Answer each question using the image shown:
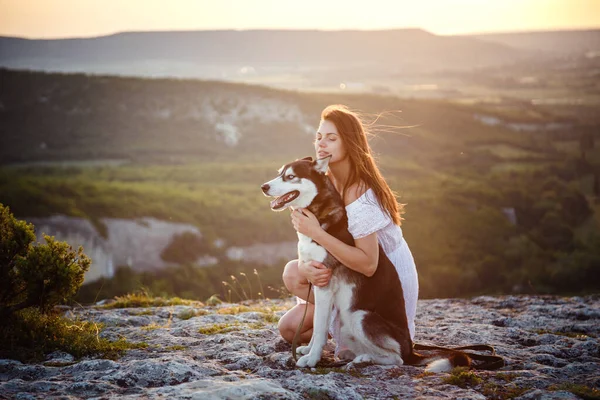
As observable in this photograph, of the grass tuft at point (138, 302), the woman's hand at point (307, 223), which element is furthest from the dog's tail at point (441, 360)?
the grass tuft at point (138, 302)

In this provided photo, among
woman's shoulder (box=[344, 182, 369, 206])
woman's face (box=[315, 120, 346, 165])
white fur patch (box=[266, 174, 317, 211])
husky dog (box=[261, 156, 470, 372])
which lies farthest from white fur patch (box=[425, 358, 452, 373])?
woman's face (box=[315, 120, 346, 165])

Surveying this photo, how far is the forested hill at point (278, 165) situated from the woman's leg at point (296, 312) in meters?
11.9

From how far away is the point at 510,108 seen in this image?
249 ft

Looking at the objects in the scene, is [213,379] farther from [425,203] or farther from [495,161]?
[495,161]

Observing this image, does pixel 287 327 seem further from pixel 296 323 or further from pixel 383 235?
pixel 383 235

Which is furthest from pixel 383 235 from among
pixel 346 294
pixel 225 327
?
pixel 225 327

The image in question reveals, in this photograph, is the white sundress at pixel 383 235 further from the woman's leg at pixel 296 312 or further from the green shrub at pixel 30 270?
the green shrub at pixel 30 270

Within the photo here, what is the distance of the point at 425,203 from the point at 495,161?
23403 millimetres

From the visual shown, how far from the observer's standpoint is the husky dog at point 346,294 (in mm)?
4621

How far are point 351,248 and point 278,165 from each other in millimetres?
48563

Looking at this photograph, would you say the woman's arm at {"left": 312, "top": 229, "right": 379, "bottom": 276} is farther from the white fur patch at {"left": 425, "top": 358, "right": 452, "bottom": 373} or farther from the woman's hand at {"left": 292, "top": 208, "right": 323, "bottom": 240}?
the white fur patch at {"left": 425, "top": 358, "right": 452, "bottom": 373}

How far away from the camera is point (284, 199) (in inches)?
187

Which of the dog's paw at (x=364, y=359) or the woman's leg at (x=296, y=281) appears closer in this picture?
the dog's paw at (x=364, y=359)

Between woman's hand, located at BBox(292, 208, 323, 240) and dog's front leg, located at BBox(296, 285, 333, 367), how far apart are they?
1.58 ft
